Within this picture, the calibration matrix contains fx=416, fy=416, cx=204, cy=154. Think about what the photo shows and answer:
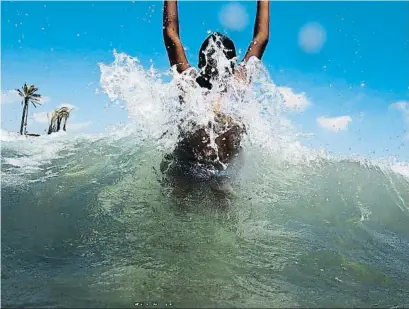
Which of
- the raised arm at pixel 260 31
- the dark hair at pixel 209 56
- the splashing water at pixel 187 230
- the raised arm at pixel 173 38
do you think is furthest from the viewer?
the dark hair at pixel 209 56

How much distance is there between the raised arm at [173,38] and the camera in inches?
178

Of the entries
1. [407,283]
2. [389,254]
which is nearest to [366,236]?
[389,254]

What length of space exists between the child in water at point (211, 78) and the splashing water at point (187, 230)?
0.12m

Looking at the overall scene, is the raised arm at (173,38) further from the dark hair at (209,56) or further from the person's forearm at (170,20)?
the dark hair at (209,56)

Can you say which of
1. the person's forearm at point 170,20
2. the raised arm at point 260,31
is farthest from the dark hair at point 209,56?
the person's forearm at point 170,20

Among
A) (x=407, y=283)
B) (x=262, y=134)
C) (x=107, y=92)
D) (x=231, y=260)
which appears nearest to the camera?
(x=231, y=260)

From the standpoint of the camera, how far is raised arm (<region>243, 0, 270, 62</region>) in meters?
4.64

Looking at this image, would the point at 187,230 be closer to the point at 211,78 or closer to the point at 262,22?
the point at 211,78

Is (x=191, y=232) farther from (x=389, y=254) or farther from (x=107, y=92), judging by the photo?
(x=107, y=92)

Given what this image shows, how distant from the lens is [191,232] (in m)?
3.28

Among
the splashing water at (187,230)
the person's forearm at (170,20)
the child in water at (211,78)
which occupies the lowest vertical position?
the splashing water at (187,230)

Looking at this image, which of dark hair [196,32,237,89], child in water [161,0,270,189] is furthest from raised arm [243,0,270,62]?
dark hair [196,32,237,89]

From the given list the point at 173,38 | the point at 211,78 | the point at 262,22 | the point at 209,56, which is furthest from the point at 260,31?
the point at 173,38

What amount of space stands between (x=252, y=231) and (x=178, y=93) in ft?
6.39
